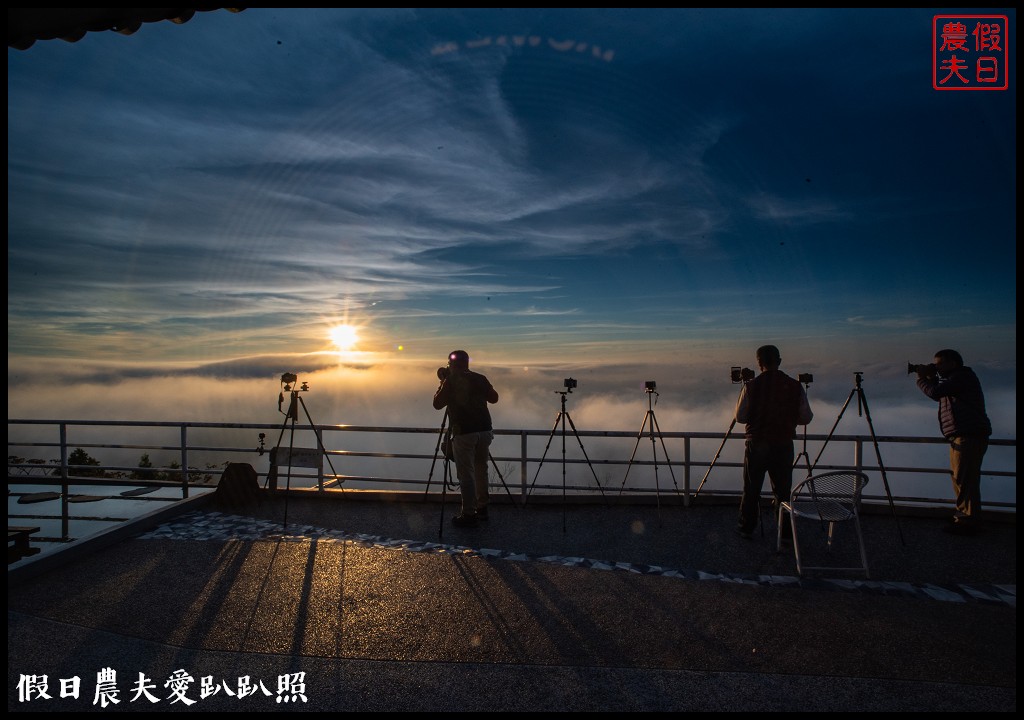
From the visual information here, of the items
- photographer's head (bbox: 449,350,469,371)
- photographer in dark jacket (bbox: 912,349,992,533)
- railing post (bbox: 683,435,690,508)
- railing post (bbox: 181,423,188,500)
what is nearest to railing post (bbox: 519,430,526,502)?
photographer's head (bbox: 449,350,469,371)

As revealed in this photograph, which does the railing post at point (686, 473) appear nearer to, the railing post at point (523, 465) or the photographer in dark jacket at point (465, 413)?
the railing post at point (523, 465)

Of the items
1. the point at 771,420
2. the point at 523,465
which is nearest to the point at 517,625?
the point at 771,420

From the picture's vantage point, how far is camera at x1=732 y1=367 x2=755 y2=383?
738 cm

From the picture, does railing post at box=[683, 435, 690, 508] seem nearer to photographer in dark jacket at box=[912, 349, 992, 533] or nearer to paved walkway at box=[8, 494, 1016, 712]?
paved walkway at box=[8, 494, 1016, 712]

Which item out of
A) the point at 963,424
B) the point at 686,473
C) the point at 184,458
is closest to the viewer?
the point at 963,424

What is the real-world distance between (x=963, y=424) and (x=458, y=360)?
18.5 ft

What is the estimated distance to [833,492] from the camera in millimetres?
5734

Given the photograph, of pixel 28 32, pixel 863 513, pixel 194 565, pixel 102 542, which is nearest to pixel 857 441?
pixel 863 513

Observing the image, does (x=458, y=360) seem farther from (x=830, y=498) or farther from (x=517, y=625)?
(x=830, y=498)

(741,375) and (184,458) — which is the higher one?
(741,375)

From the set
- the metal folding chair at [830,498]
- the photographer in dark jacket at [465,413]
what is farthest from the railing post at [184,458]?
the metal folding chair at [830,498]

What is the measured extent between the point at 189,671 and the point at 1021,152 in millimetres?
5708

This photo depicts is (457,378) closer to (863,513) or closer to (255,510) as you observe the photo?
(255,510)

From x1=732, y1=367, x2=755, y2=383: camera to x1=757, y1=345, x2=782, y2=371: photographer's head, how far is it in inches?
27.0
